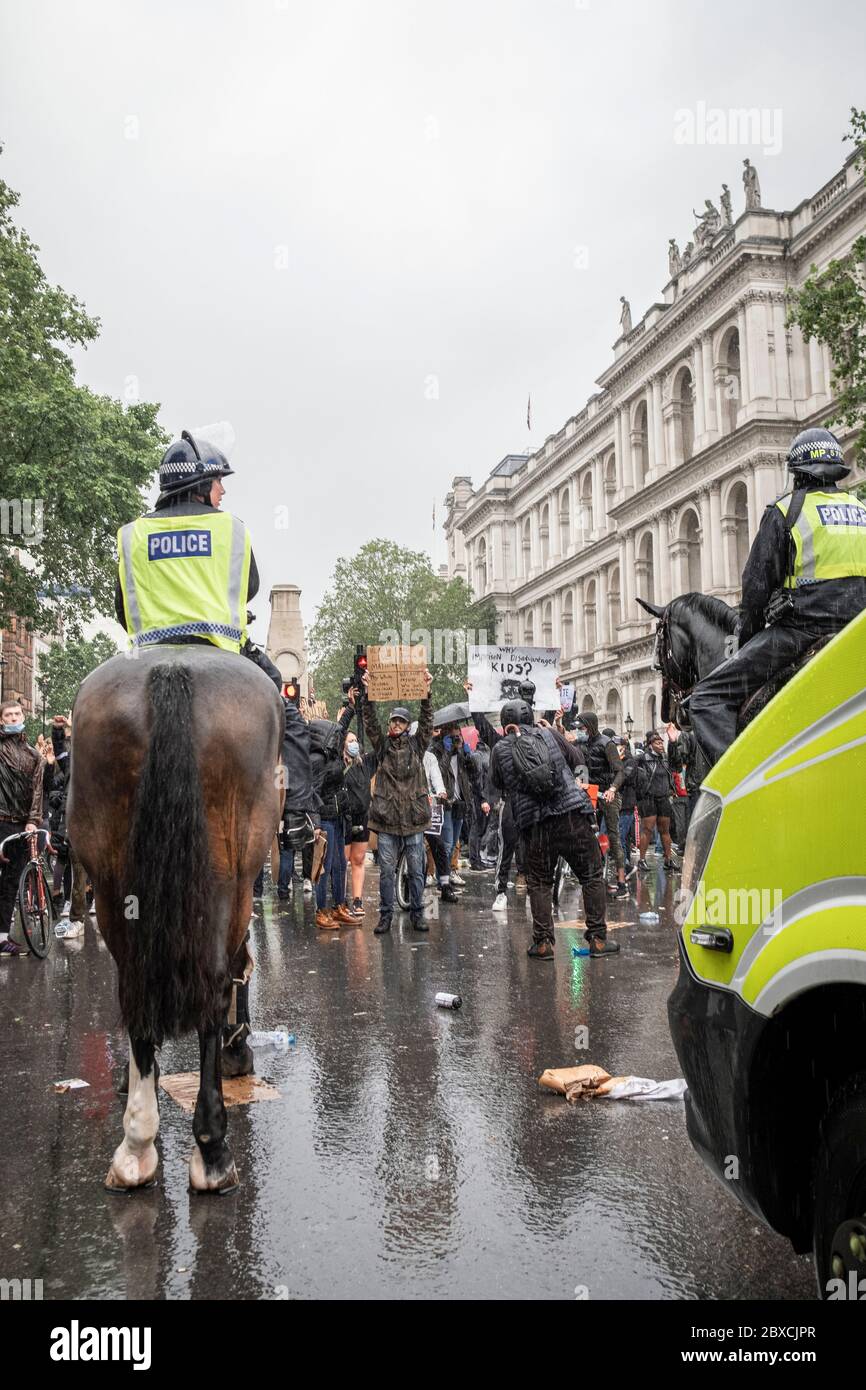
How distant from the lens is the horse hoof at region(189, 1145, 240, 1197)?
3.57 metres

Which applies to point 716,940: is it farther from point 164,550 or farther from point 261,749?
point 164,550

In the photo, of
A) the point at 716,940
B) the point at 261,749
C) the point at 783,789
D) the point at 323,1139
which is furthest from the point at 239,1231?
the point at 783,789

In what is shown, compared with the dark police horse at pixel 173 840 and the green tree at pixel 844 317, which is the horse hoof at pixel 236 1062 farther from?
the green tree at pixel 844 317

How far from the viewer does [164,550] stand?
4191mm

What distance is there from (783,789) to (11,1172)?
3238mm

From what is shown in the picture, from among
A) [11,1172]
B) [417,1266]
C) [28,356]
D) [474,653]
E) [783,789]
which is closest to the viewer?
[783,789]

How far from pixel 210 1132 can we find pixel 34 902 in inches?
262

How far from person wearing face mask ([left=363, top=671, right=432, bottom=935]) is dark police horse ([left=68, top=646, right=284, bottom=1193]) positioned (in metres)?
6.94

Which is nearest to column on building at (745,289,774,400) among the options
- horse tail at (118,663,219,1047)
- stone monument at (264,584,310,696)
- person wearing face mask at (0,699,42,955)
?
stone monument at (264,584,310,696)

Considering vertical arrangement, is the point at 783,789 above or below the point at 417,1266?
above

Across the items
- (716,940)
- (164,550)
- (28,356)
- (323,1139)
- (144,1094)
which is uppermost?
(28,356)

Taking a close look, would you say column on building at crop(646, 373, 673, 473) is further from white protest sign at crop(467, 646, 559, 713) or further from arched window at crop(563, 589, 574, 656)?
white protest sign at crop(467, 646, 559, 713)

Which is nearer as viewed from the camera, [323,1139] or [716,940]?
[716,940]
